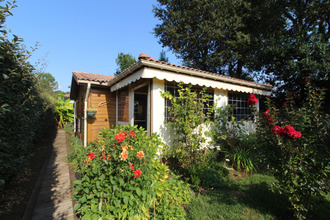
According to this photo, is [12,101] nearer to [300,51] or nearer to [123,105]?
[123,105]

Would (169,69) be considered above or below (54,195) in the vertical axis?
above

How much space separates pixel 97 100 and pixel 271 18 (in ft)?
47.0

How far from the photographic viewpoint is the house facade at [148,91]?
520 cm

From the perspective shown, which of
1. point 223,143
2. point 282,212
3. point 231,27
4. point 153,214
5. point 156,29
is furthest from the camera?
point 156,29

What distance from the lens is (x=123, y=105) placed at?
7941 millimetres

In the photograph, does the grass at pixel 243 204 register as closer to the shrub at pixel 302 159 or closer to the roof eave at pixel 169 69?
the shrub at pixel 302 159

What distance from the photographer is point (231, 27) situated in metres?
13.0

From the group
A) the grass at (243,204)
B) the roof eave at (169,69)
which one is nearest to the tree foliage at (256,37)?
the roof eave at (169,69)

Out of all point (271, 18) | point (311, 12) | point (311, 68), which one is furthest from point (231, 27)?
point (311, 68)

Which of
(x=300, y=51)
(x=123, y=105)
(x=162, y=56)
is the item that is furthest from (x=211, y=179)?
(x=162, y=56)

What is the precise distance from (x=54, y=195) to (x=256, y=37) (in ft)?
58.2

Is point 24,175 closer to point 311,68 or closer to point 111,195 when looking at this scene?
point 111,195

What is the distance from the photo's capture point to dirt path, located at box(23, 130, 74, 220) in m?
3.06

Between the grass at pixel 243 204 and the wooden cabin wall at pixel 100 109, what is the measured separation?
6461 millimetres
